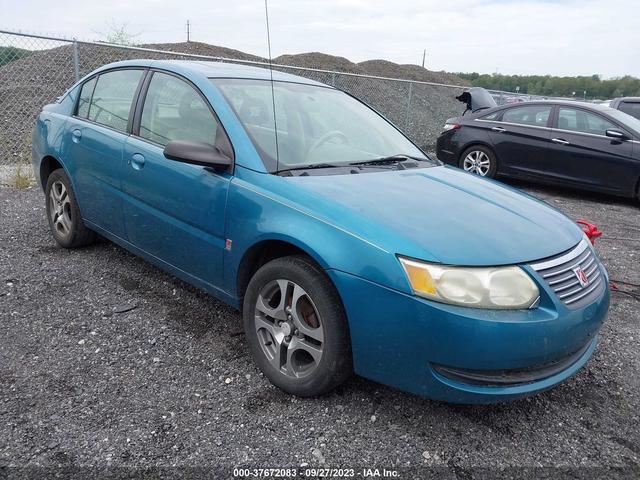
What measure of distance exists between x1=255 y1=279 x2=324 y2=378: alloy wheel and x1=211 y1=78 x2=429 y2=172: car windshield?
2.14ft

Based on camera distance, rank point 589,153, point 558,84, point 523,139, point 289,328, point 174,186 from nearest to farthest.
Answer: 1. point 289,328
2. point 174,186
3. point 589,153
4. point 523,139
5. point 558,84

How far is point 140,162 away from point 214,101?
68cm

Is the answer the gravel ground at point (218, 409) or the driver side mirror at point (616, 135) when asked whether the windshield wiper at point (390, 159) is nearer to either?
the gravel ground at point (218, 409)

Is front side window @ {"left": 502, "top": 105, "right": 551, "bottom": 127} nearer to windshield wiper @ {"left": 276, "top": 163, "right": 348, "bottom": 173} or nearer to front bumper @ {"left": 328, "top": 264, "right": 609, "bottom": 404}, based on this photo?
windshield wiper @ {"left": 276, "top": 163, "right": 348, "bottom": 173}

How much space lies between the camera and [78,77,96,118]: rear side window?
4.11 meters

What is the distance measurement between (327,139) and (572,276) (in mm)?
1568

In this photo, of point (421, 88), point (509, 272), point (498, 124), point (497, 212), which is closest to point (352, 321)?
point (509, 272)

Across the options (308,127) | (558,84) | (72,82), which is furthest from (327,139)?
(558,84)

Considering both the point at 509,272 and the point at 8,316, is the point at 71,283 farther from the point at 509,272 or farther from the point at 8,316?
the point at 509,272

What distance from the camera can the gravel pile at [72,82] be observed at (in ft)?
33.9

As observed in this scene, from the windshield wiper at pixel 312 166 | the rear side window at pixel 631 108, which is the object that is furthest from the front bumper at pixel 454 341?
the rear side window at pixel 631 108

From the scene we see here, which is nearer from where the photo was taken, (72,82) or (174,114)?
(174,114)

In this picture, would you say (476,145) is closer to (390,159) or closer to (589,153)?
(589,153)

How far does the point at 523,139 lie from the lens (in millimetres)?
8336
